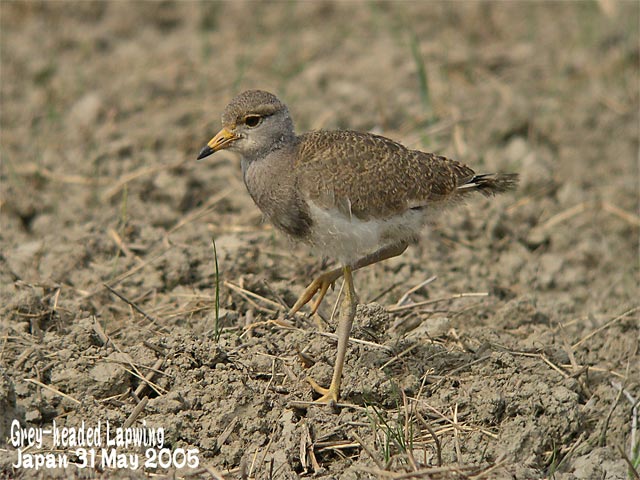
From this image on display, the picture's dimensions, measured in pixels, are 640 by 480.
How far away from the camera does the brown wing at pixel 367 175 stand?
448 centimetres

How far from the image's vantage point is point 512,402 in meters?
4.52

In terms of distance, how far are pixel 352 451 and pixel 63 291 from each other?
80.8 inches

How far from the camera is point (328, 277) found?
4820 millimetres

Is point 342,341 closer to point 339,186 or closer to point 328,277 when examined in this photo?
point 328,277

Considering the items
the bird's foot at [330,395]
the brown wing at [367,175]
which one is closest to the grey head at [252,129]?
the brown wing at [367,175]

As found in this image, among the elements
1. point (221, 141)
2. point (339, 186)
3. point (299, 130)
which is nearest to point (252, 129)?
point (221, 141)

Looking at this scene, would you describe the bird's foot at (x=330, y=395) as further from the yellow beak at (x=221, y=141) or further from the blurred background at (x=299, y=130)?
the yellow beak at (x=221, y=141)

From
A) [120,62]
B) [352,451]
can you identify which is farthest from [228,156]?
[352,451]

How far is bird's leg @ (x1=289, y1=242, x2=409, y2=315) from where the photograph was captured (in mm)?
4816

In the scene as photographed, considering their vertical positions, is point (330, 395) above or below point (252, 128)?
below

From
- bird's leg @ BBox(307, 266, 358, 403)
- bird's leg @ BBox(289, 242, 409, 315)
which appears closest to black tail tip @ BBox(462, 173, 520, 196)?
bird's leg @ BBox(289, 242, 409, 315)

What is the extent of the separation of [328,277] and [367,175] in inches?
23.9

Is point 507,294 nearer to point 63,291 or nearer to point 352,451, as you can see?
point 352,451

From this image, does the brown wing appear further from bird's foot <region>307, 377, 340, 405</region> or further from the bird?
bird's foot <region>307, 377, 340, 405</region>
